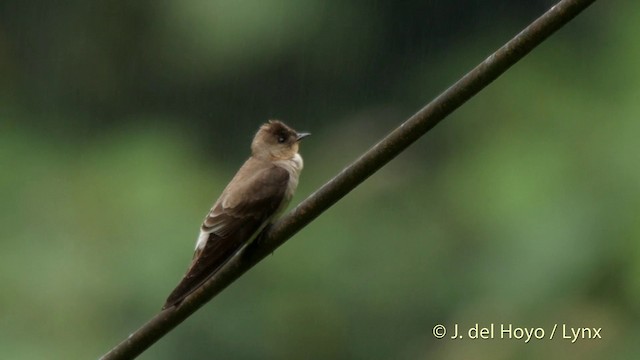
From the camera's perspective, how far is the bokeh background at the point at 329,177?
30.4ft

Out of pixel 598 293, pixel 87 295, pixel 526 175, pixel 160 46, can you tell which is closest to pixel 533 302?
pixel 598 293

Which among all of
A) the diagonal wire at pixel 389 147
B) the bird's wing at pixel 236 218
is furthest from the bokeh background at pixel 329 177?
the diagonal wire at pixel 389 147

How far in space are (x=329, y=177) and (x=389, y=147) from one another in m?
8.65

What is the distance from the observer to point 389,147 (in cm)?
316

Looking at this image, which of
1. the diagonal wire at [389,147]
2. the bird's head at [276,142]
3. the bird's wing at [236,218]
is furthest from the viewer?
the bird's head at [276,142]

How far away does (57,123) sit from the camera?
15898 mm

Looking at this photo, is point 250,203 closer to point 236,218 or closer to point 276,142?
point 236,218

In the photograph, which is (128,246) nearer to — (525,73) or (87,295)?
(87,295)

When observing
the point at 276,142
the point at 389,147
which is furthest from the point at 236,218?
the point at 389,147

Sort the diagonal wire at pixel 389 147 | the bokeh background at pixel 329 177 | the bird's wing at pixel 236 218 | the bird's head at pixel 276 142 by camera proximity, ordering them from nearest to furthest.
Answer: the diagonal wire at pixel 389 147, the bird's wing at pixel 236 218, the bird's head at pixel 276 142, the bokeh background at pixel 329 177

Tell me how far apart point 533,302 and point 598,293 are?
1.66 feet

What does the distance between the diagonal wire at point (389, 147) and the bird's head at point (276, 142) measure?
179 centimetres

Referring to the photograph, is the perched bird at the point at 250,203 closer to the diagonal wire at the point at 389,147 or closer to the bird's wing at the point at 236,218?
the bird's wing at the point at 236,218

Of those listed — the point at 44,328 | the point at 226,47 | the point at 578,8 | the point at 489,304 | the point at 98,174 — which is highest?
the point at 226,47
